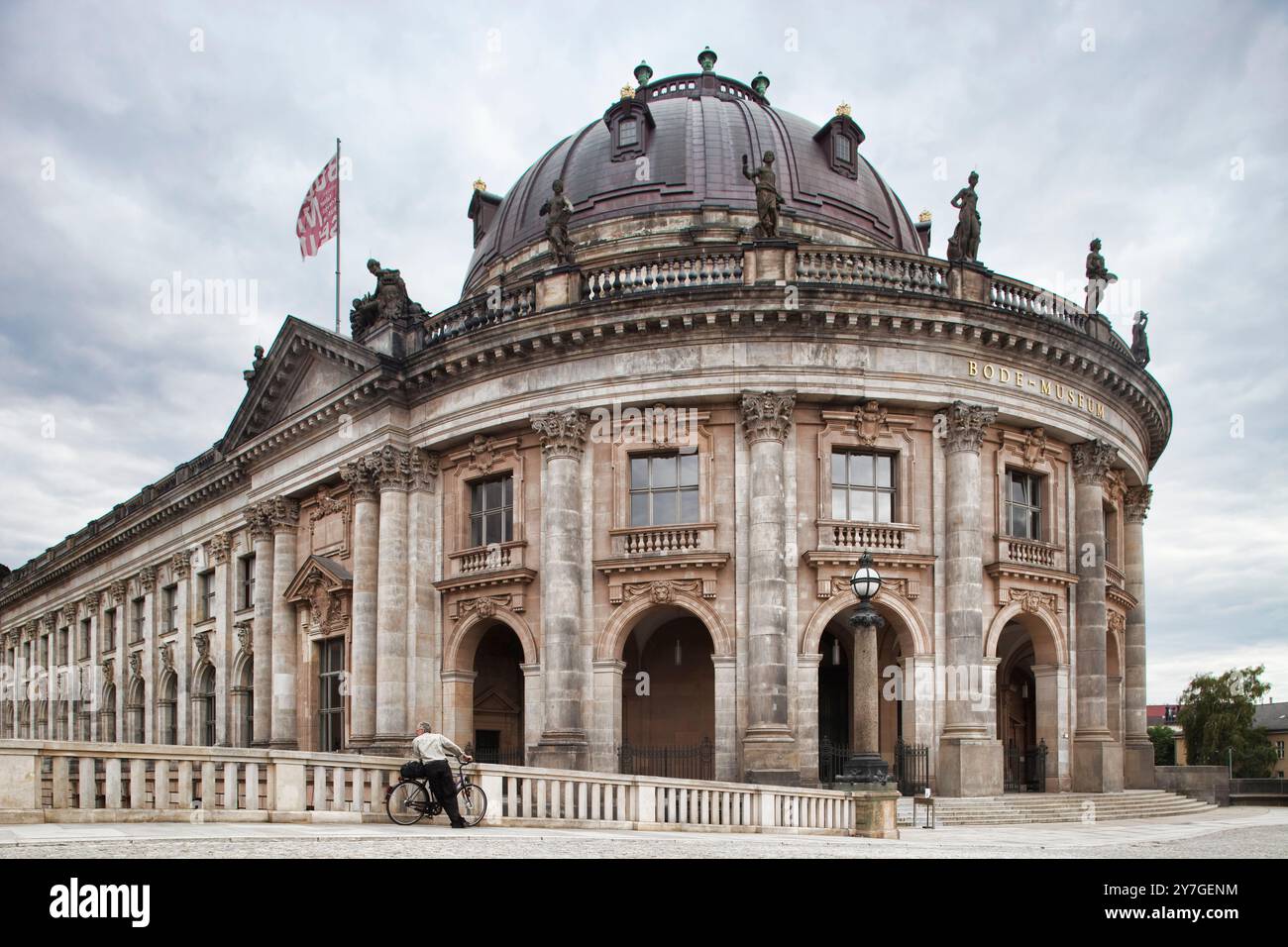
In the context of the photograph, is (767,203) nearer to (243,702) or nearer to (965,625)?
(965,625)

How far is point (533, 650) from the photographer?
2795 centimetres

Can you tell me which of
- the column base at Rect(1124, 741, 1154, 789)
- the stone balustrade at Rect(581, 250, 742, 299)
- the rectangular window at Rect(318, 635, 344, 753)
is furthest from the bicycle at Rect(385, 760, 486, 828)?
the column base at Rect(1124, 741, 1154, 789)

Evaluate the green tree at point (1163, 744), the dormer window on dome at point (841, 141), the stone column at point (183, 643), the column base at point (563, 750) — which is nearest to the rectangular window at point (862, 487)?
the column base at point (563, 750)

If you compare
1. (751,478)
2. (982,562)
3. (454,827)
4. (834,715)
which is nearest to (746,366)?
(751,478)

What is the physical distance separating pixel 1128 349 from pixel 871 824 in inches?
748

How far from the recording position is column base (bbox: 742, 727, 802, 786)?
80.7ft

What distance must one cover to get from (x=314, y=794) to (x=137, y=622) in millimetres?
38886

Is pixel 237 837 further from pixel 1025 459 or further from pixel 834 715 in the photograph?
pixel 1025 459

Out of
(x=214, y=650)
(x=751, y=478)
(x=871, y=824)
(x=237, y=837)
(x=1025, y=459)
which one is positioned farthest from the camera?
(x=214, y=650)

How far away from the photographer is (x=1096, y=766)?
28.1 metres

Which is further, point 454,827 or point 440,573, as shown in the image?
point 440,573

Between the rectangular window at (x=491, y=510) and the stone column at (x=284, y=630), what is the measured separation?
808 centimetres

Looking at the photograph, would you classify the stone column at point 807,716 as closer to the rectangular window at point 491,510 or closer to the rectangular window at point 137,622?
the rectangular window at point 491,510

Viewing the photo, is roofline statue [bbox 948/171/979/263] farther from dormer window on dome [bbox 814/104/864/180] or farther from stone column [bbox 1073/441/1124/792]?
dormer window on dome [bbox 814/104/864/180]
